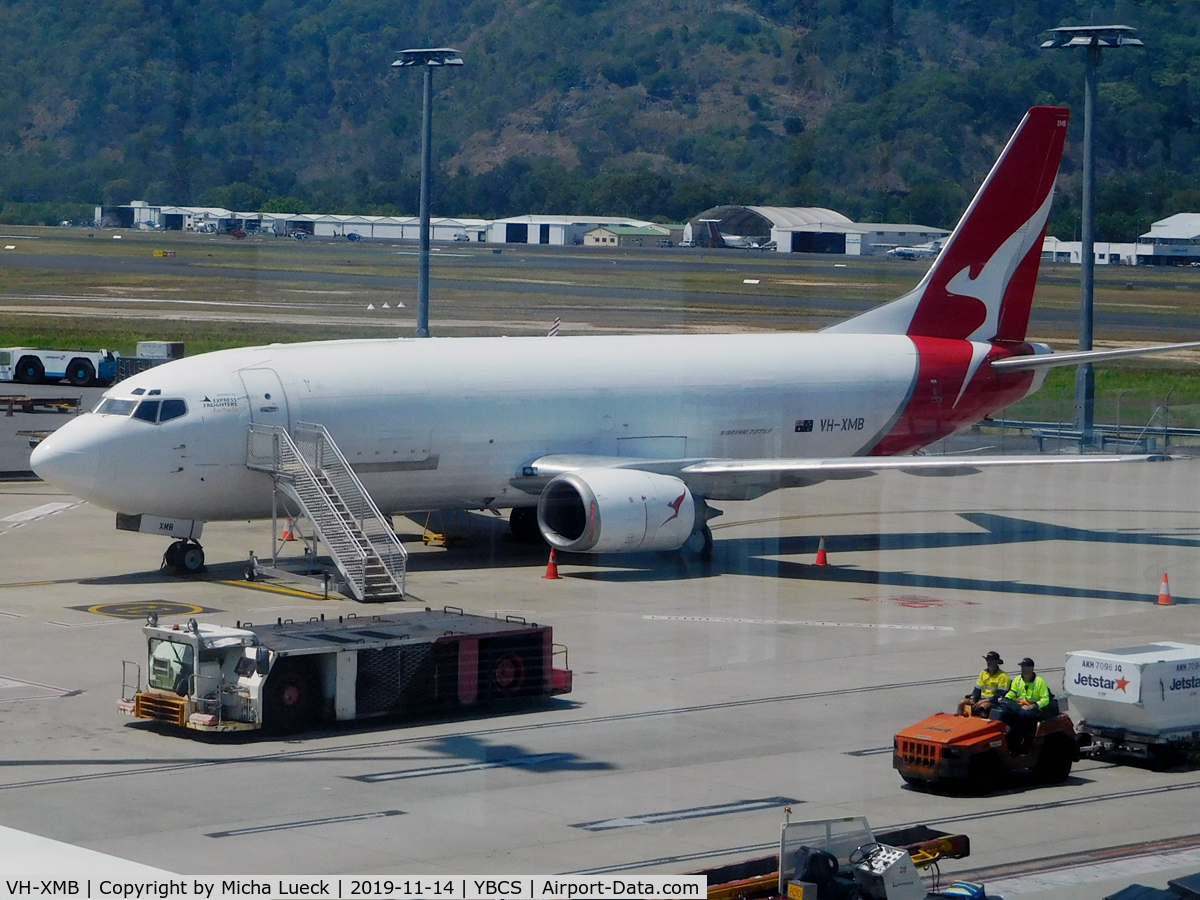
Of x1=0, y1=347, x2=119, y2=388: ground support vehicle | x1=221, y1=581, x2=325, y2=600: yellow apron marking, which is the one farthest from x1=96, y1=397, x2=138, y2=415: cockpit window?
x1=0, y1=347, x2=119, y2=388: ground support vehicle

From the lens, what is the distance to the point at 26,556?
32.0 meters

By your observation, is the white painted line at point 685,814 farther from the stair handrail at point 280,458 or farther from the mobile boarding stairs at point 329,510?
the stair handrail at point 280,458

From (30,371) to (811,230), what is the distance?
26056 millimetres

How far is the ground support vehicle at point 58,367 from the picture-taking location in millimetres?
55625

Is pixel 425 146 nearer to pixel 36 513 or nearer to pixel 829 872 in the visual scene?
pixel 36 513

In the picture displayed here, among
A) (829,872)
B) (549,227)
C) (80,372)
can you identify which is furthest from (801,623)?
(549,227)

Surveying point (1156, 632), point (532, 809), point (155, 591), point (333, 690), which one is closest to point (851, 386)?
point (1156, 632)

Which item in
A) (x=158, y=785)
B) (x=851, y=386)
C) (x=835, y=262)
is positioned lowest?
(x=158, y=785)

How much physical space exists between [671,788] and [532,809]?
1711mm

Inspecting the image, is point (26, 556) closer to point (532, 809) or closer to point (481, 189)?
point (532, 809)

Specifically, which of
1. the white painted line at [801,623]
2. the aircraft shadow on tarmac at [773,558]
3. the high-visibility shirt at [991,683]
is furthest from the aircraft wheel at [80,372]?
the high-visibility shirt at [991,683]

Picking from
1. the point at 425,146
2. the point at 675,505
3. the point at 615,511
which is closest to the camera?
the point at 615,511

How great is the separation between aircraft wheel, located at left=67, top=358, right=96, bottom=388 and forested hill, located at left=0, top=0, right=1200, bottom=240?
23.5 ft

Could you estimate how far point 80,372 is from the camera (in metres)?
55.8
